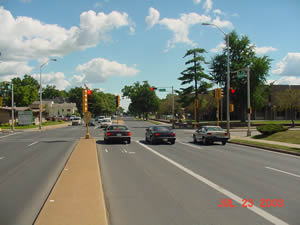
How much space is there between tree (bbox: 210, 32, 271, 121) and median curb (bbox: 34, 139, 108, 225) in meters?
44.5

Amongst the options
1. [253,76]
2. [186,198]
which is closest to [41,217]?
[186,198]

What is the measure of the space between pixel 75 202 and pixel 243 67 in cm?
4771

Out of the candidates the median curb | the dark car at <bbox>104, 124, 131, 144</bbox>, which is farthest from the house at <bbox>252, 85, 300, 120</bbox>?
the median curb

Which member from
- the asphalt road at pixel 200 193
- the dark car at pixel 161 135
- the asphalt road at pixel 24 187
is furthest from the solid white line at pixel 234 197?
the dark car at pixel 161 135

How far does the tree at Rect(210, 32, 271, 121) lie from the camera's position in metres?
50.5

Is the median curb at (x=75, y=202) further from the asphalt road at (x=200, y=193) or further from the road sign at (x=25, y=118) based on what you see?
the road sign at (x=25, y=118)

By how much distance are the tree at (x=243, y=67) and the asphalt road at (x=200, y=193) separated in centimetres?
3998

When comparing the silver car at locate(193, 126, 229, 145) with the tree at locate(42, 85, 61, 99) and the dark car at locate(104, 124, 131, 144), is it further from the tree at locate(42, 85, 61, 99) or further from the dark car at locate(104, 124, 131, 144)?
the tree at locate(42, 85, 61, 99)

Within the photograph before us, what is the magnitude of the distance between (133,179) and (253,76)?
45.2m

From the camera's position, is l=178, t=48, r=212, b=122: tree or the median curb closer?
the median curb

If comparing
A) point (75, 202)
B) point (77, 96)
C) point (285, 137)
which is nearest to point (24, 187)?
point (75, 202)

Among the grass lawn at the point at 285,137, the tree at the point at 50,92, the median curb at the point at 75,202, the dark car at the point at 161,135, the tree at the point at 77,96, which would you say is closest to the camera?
the median curb at the point at 75,202

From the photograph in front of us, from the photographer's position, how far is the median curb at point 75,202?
5668 millimetres

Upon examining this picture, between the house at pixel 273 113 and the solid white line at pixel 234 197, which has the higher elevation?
the house at pixel 273 113
